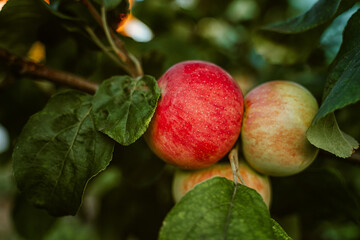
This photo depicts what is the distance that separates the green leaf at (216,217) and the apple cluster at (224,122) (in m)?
0.16

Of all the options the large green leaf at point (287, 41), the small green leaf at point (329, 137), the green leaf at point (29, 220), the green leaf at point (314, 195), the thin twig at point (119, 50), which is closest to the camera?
the small green leaf at point (329, 137)

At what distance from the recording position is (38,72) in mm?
1115

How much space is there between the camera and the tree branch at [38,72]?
3.55 feet

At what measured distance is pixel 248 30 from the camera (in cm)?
229

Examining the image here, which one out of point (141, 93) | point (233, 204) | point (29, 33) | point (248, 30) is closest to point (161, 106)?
point (141, 93)

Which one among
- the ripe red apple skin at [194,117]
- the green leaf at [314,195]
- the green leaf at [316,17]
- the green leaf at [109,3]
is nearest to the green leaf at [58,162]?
the ripe red apple skin at [194,117]

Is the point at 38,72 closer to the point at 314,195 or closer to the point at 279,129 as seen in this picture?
the point at 279,129

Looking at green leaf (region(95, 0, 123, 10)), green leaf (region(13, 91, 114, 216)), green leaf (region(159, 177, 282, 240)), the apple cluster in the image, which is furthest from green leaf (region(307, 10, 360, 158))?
green leaf (region(95, 0, 123, 10))

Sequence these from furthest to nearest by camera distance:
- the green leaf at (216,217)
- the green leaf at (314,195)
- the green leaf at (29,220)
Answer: the green leaf at (29,220), the green leaf at (314,195), the green leaf at (216,217)

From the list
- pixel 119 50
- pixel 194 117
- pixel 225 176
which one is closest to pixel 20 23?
pixel 119 50

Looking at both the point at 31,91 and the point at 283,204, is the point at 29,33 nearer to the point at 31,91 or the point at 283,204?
the point at 31,91

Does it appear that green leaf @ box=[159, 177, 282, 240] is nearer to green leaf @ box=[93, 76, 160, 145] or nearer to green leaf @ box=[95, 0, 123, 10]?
green leaf @ box=[93, 76, 160, 145]

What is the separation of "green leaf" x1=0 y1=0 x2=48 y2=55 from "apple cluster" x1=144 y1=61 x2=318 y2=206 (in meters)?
0.55

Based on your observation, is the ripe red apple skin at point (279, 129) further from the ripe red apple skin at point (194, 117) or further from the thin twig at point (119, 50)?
the thin twig at point (119, 50)
